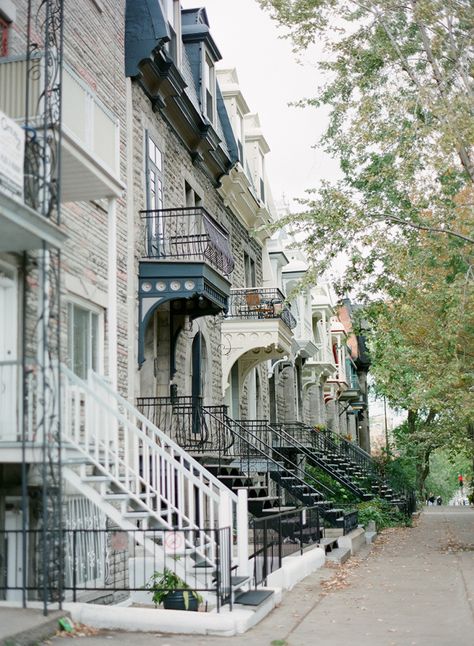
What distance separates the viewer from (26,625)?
8.05 m

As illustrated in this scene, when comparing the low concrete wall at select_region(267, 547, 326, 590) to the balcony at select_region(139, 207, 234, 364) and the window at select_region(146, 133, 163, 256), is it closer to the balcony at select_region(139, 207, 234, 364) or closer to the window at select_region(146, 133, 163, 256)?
the balcony at select_region(139, 207, 234, 364)

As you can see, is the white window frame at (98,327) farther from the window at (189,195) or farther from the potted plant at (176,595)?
the window at (189,195)

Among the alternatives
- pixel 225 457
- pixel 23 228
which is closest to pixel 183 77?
pixel 225 457

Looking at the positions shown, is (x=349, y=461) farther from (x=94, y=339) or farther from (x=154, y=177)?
(x=94, y=339)

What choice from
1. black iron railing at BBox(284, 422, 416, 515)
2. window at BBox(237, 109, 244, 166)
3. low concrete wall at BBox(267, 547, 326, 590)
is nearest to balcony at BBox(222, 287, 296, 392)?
black iron railing at BBox(284, 422, 416, 515)

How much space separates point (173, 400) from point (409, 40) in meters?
9.58

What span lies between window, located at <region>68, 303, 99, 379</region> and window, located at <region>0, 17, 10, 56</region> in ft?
11.9

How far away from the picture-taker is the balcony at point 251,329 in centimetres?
2102

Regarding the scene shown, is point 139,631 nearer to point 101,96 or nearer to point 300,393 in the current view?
point 101,96

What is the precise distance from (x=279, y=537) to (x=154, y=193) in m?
7.38

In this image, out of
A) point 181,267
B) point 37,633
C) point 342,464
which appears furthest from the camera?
point 342,464

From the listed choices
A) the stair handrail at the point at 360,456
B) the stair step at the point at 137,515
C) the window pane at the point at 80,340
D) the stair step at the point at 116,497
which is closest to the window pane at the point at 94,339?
the window pane at the point at 80,340

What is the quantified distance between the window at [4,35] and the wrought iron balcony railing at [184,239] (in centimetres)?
469

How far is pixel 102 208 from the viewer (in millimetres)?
13727
